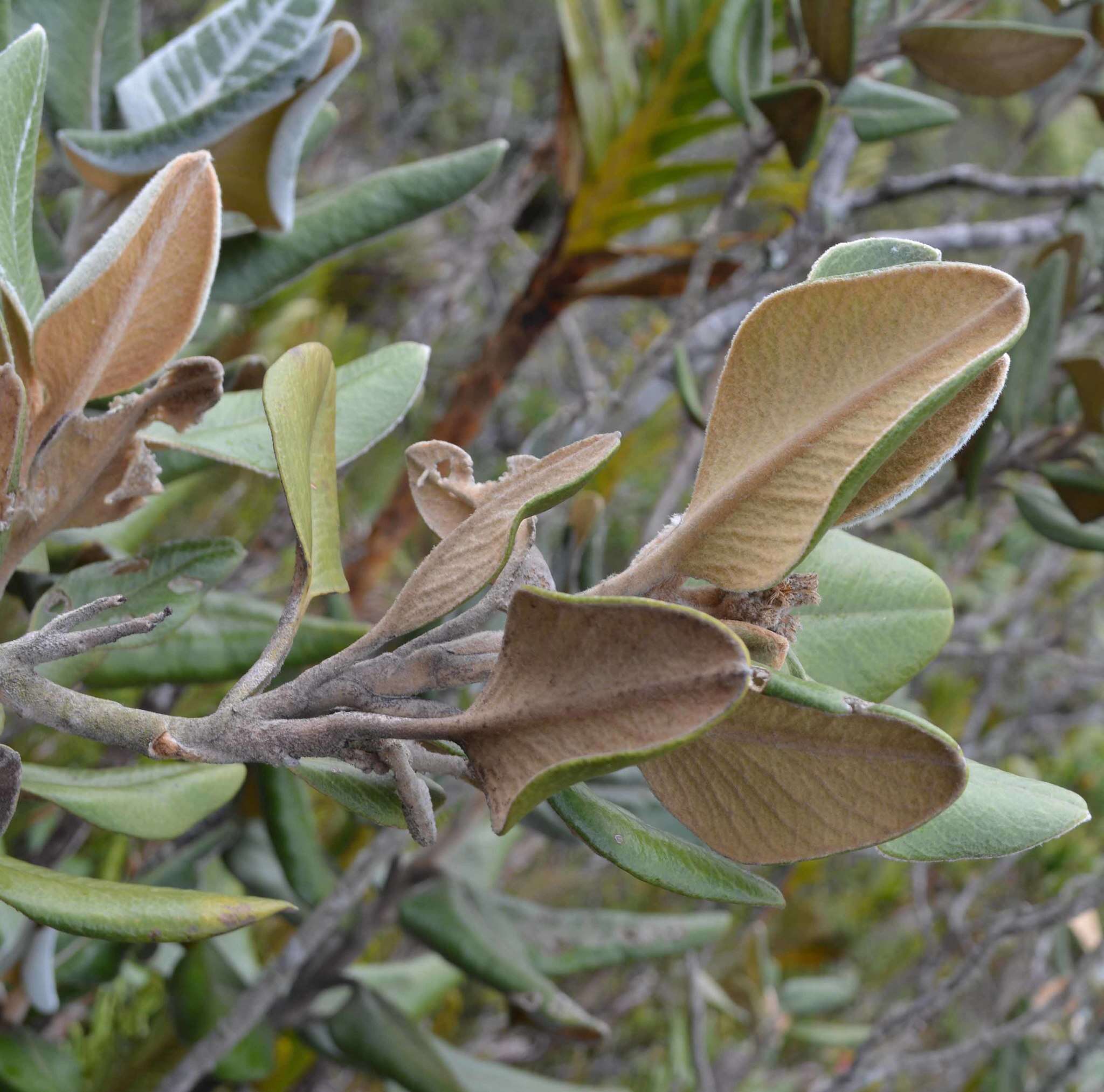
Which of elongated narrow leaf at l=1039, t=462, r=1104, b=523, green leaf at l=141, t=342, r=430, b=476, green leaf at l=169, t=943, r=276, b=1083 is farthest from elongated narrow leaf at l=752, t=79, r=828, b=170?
green leaf at l=169, t=943, r=276, b=1083

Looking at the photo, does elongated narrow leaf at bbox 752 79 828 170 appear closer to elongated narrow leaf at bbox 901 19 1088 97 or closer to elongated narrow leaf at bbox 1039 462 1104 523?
elongated narrow leaf at bbox 901 19 1088 97

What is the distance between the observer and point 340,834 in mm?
1338

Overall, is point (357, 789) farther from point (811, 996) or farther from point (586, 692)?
point (811, 996)

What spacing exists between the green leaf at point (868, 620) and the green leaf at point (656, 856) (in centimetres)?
12

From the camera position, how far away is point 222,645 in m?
0.70

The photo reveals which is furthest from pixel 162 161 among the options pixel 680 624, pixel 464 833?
pixel 464 833

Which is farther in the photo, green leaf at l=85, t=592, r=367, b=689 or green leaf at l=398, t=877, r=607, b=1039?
green leaf at l=398, t=877, r=607, b=1039

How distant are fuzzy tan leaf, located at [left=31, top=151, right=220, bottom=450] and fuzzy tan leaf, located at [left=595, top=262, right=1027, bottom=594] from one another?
25 centimetres

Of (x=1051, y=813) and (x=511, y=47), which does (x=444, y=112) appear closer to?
(x=511, y=47)

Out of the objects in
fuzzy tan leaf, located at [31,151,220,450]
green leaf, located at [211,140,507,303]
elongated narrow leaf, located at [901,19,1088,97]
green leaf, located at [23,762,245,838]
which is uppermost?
fuzzy tan leaf, located at [31,151,220,450]

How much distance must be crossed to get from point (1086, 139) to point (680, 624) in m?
8.27

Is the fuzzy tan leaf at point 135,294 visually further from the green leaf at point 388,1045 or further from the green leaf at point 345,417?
the green leaf at point 388,1045

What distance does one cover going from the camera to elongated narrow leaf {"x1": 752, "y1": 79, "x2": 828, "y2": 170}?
873 millimetres

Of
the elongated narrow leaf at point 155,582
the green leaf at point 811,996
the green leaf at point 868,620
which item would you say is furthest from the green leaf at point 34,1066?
the green leaf at point 811,996
